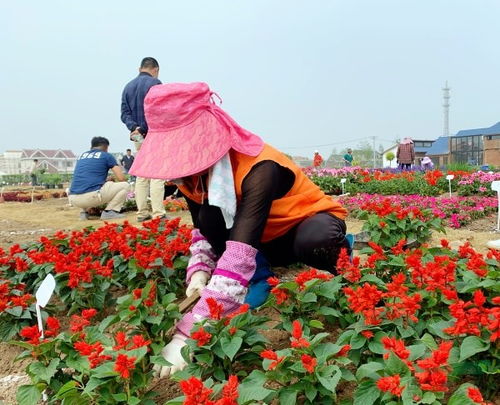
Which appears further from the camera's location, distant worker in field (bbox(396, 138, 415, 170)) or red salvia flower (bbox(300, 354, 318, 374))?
distant worker in field (bbox(396, 138, 415, 170))

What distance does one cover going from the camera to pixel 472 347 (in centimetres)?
133

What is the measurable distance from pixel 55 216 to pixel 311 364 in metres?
8.58

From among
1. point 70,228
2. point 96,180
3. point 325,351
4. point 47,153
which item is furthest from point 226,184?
point 47,153

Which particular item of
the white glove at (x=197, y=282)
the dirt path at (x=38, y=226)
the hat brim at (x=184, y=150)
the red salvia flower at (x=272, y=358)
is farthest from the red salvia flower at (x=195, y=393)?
the dirt path at (x=38, y=226)

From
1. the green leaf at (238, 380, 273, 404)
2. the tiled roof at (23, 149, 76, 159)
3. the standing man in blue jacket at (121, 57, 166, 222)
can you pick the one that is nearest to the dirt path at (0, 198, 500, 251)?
the standing man in blue jacket at (121, 57, 166, 222)

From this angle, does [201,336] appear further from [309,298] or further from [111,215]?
[111,215]

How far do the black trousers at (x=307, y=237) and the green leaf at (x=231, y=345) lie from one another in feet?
2.60

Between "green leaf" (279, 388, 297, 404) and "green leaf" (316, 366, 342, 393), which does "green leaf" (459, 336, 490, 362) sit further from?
"green leaf" (279, 388, 297, 404)

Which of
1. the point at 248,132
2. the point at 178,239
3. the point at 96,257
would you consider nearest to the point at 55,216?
the point at 96,257

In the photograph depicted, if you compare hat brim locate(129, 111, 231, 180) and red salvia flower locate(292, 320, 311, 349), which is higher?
hat brim locate(129, 111, 231, 180)

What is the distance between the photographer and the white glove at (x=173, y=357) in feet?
5.35

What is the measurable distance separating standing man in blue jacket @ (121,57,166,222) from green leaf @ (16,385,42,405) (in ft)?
13.7

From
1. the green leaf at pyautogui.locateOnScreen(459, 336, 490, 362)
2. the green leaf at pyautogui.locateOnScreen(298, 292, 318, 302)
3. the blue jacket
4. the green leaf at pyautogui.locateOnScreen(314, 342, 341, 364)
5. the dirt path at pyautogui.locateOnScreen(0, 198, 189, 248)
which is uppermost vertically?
the blue jacket

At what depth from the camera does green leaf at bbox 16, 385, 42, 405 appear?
153 centimetres
